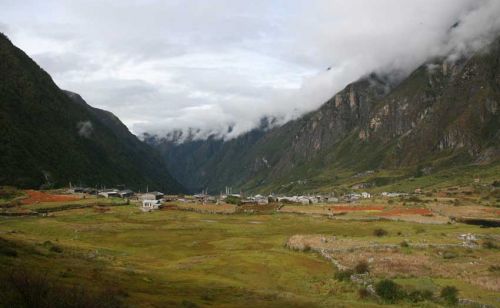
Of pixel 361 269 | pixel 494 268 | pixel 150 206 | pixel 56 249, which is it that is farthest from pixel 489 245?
pixel 150 206

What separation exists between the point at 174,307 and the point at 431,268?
37.3 m

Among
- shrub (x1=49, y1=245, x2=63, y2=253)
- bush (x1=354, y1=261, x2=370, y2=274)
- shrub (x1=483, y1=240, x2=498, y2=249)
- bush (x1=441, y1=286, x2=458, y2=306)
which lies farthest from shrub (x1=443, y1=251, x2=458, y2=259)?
shrub (x1=49, y1=245, x2=63, y2=253)

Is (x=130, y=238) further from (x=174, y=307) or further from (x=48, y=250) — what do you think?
(x=174, y=307)

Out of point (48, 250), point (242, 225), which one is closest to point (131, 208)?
point (242, 225)

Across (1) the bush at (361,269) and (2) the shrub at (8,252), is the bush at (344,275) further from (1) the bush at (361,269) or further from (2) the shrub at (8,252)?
(2) the shrub at (8,252)

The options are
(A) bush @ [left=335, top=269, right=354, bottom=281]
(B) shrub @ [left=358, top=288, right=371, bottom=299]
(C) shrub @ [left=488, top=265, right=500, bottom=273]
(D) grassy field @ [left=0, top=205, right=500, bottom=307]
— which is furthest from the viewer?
(C) shrub @ [left=488, top=265, right=500, bottom=273]

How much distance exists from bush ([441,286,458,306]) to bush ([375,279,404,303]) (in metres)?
3.70

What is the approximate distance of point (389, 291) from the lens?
161 ft

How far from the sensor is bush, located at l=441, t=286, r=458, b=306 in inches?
1843

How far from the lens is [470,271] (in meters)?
62.2

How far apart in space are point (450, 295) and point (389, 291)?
5.34 meters

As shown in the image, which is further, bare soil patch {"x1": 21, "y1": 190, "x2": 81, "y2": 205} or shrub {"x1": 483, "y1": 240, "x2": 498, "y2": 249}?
bare soil patch {"x1": 21, "y1": 190, "x2": 81, "y2": 205}

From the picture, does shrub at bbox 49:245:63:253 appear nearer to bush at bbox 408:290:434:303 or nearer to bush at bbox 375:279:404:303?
bush at bbox 375:279:404:303

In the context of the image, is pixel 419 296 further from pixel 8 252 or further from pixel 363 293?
pixel 8 252
